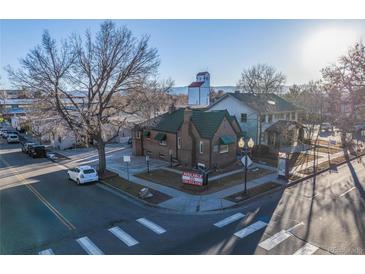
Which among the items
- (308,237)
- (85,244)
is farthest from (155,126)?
(308,237)

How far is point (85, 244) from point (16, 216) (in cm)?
605

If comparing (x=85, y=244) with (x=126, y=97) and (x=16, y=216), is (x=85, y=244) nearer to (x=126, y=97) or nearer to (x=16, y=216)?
(x=16, y=216)

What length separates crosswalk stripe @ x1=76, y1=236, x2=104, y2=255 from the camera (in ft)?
33.4

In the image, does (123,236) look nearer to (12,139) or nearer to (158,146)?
(158,146)

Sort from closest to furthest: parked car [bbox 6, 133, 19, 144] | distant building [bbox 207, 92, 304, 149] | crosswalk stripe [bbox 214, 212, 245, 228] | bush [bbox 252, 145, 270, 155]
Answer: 1. crosswalk stripe [bbox 214, 212, 245, 228]
2. bush [bbox 252, 145, 270, 155]
3. distant building [bbox 207, 92, 304, 149]
4. parked car [bbox 6, 133, 19, 144]

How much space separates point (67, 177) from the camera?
22141mm

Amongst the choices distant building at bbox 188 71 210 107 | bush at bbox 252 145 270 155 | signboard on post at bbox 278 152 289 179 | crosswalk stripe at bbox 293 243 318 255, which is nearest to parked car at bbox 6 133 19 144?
bush at bbox 252 145 270 155

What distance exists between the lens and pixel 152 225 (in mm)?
12430

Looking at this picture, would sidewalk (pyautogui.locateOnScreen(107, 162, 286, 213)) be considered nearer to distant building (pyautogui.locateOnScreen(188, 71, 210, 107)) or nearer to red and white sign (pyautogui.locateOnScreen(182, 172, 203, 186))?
red and white sign (pyautogui.locateOnScreen(182, 172, 203, 186))

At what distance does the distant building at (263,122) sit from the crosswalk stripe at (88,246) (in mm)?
21392

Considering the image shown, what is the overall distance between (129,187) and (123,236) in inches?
275

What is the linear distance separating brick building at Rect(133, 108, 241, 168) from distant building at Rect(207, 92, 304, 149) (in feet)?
18.3

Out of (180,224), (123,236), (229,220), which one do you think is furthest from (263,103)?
(123,236)

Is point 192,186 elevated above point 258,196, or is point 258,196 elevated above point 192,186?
point 192,186
